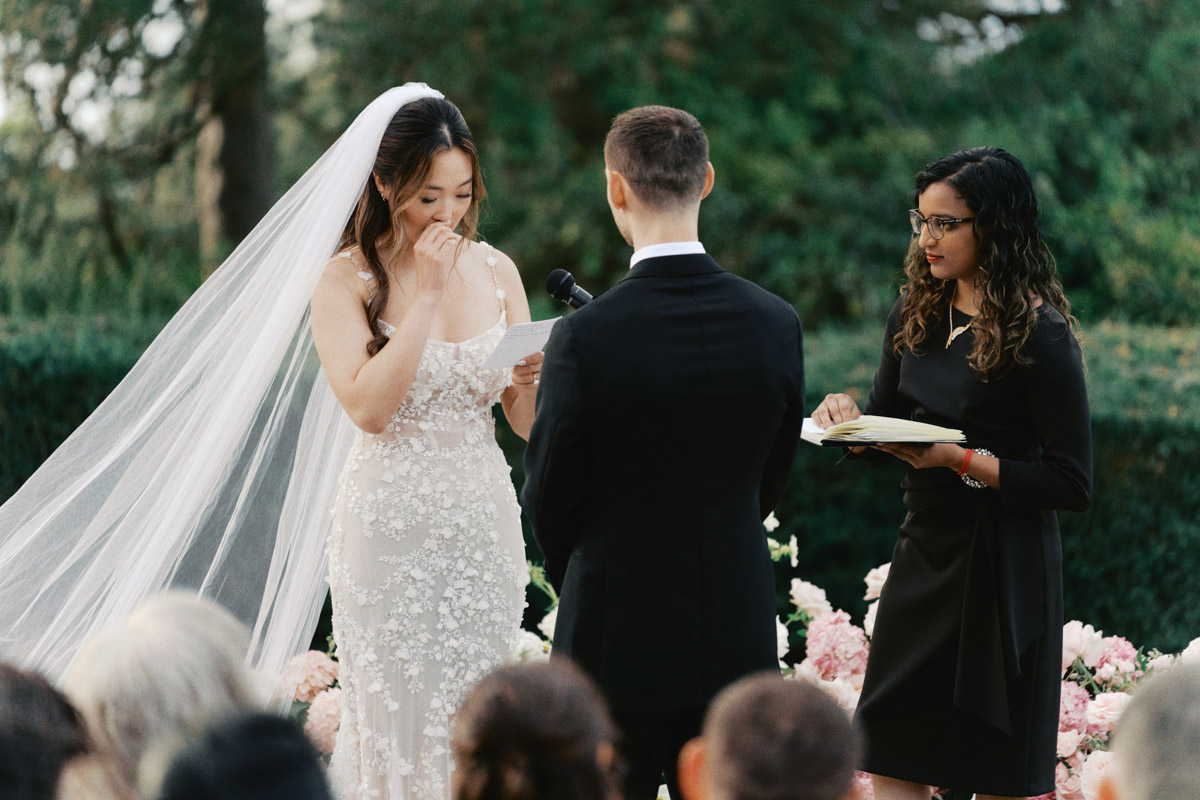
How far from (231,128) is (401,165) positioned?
22.9ft

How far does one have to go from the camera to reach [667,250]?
270cm

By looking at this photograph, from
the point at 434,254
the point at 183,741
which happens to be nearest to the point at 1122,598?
the point at 434,254

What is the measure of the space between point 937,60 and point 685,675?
34.1 ft

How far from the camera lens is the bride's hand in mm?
3268

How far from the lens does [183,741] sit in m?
1.88

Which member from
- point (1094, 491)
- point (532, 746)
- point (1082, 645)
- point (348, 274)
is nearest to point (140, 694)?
point (532, 746)

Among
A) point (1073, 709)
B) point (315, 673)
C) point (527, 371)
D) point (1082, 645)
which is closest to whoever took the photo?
point (527, 371)

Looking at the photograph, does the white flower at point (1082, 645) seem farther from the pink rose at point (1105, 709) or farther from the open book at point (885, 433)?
the open book at point (885, 433)

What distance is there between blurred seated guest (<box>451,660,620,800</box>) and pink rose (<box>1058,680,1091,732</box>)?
7.72 ft

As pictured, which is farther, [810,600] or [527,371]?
[810,600]

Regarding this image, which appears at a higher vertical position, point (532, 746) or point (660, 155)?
point (660, 155)

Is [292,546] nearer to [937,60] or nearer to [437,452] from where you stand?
[437,452]

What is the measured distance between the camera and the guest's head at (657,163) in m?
2.70

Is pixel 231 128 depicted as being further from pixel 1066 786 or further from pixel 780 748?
pixel 780 748
